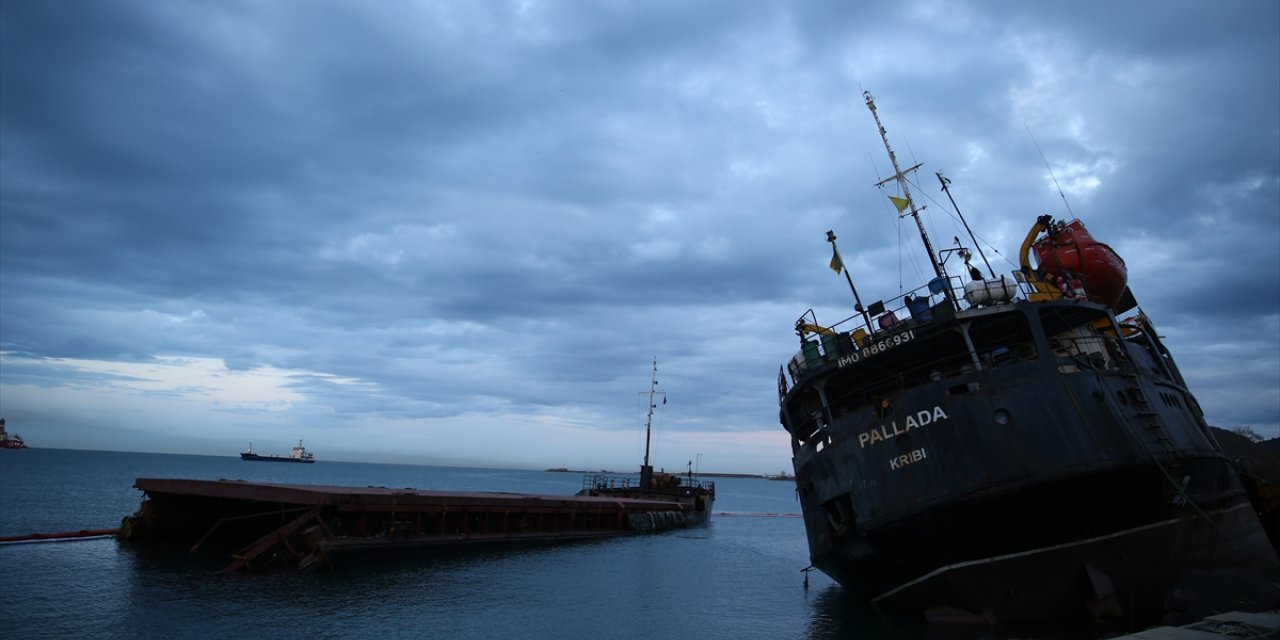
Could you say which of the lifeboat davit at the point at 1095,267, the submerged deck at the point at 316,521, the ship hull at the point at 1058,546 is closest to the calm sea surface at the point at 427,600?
the submerged deck at the point at 316,521

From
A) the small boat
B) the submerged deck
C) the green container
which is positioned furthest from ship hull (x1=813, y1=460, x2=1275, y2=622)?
the small boat

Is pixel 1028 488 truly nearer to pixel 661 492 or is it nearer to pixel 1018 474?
pixel 1018 474

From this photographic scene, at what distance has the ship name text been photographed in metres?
14.6

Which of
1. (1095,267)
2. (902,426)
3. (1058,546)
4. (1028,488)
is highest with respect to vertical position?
(1095,267)

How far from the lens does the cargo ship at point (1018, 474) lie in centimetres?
1364

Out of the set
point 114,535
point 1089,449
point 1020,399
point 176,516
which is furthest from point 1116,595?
point 114,535

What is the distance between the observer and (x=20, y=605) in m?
16.5

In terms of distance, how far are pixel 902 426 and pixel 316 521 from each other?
20.1m

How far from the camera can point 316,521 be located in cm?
2355

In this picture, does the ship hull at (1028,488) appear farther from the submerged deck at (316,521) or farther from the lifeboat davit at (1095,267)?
the submerged deck at (316,521)

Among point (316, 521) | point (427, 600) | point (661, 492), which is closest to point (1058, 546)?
point (427, 600)

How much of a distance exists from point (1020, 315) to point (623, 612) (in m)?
14.1

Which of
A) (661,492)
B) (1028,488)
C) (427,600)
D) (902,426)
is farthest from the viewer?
(661,492)

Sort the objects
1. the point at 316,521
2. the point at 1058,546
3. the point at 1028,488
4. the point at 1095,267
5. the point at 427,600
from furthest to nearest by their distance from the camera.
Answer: the point at 316,521
the point at 1095,267
the point at 427,600
the point at 1058,546
the point at 1028,488
